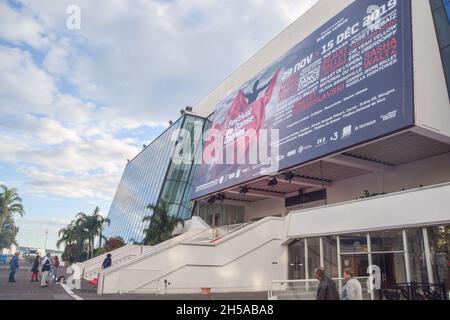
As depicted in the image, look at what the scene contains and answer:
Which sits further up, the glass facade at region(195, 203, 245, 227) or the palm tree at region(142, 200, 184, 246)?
the glass facade at region(195, 203, 245, 227)

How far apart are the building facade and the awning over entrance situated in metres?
0.04

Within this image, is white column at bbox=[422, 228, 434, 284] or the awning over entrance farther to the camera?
the awning over entrance

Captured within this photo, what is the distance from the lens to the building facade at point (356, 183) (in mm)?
14359

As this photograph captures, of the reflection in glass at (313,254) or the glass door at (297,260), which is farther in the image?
the glass door at (297,260)

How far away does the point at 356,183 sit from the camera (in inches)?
937

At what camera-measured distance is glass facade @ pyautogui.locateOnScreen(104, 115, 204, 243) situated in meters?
39.1

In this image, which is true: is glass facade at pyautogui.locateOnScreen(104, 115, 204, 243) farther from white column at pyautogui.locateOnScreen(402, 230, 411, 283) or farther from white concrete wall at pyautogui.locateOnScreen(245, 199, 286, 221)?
white column at pyautogui.locateOnScreen(402, 230, 411, 283)

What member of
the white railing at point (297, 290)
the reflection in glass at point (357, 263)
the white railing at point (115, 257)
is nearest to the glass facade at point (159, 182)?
the white railing at point (115, 257)

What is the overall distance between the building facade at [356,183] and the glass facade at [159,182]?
11.3 metres

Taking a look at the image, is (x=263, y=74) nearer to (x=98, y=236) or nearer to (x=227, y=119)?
(x=227, y=119)

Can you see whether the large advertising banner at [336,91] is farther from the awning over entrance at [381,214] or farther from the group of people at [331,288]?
the group of people at [331,288]

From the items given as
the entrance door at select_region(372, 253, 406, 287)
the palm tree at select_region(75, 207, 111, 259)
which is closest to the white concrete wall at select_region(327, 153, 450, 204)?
the entrance door at select_region(372, 253, 406, 287)

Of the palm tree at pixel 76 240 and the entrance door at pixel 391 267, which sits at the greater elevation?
the palm tree at pixel 76 240

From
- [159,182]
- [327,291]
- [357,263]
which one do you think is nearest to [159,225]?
[159,182]
